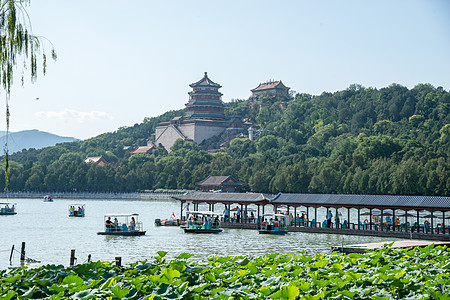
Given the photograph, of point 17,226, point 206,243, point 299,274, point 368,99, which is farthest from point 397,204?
point 368,99

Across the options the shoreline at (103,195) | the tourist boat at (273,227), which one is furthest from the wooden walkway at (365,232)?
the shoreline at (103,195)

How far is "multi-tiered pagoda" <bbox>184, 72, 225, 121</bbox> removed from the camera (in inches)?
6299

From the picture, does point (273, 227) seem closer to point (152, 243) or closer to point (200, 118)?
point (152, 243)

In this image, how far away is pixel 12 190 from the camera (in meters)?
130

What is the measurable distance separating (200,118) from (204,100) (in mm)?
4708

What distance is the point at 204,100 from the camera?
16138cm

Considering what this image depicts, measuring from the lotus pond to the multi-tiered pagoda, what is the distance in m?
146

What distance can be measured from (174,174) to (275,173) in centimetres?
2663

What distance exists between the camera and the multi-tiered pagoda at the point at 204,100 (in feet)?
525

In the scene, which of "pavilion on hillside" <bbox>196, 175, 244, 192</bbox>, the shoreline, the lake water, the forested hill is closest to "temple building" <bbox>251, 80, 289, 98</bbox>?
the forested hill

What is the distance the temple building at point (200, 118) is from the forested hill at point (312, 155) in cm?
797

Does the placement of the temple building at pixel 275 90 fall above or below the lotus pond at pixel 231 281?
above

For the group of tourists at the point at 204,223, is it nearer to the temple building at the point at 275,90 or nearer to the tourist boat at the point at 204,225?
the tourist boat at the point at 204,225

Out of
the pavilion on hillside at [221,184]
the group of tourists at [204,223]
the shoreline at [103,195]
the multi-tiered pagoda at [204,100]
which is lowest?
the group of tourists at [204,223]
